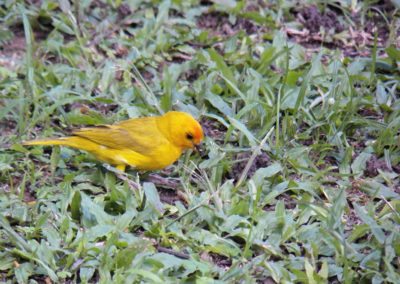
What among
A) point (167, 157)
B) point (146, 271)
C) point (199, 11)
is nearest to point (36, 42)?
point (199, 11)

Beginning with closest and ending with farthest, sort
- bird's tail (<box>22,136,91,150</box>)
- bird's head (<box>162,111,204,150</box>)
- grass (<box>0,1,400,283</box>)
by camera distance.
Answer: grass (<box>0,1,400,283</box>), bird's tail (<box>22,136,91,150</box>), bird's head (<box>162,111,204,150</box>)

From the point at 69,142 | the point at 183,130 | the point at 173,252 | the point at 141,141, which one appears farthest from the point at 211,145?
the point at 173,252

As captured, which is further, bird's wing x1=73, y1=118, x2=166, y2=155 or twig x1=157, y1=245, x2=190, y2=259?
bird's wing x1=73, y1=118, x2=166, y2=155

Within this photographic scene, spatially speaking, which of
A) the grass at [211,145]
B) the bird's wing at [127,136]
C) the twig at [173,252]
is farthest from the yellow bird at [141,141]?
the twig at [173,252]

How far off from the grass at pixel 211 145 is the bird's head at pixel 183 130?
194 mm

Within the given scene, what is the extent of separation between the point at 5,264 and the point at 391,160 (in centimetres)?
288

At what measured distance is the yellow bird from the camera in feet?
18.4

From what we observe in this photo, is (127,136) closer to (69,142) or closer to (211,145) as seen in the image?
(69,142)

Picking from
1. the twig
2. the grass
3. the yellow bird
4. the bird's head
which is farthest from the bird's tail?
the twig

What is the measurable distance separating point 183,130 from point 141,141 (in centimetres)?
32

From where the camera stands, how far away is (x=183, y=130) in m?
5.63

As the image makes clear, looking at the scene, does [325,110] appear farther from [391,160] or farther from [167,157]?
[167,157]

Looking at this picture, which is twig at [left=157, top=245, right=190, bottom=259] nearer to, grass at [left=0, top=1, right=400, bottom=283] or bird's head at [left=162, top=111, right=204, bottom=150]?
grass at [left=0, top=1, right=400, bottom=283]

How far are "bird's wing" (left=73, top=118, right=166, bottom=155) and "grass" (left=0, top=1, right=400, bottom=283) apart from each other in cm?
20
